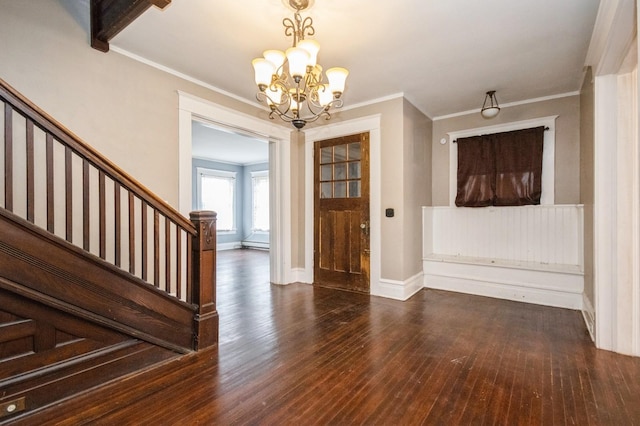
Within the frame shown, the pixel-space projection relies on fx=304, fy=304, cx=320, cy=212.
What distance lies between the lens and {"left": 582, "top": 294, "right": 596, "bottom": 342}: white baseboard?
8.79ft

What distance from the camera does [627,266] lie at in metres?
2.40

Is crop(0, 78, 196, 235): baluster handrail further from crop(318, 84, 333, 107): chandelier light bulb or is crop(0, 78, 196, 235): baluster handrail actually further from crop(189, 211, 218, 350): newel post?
crop(318, 84, 333, 107): chandelier light bulb

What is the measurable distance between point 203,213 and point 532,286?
3924mm

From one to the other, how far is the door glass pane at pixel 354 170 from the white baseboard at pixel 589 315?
9.41 ft

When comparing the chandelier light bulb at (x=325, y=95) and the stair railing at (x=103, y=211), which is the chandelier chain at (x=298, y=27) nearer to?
the chandelier light bulb at (x=325, y=95)

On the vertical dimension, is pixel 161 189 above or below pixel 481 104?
below

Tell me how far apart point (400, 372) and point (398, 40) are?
2.71 meters

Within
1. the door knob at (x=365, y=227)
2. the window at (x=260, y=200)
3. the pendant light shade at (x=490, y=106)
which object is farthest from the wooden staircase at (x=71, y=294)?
the window at (x=260, y=200)

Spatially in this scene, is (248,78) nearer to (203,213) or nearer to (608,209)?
(203,213)

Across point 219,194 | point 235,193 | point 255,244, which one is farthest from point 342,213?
point 235,193

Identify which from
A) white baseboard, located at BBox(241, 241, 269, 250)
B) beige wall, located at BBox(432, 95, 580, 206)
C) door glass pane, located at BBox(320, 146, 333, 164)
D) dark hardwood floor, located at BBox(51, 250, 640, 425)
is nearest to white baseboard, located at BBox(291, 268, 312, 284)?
dark hardwood floor, located at BBox(51, 250, 640, 425)

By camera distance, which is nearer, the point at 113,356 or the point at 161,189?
the point at 113,356

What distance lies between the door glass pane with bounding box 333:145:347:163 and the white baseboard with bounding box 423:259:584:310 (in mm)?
1986

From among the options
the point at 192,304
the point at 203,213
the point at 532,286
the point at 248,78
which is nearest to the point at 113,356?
the point at 192,304
